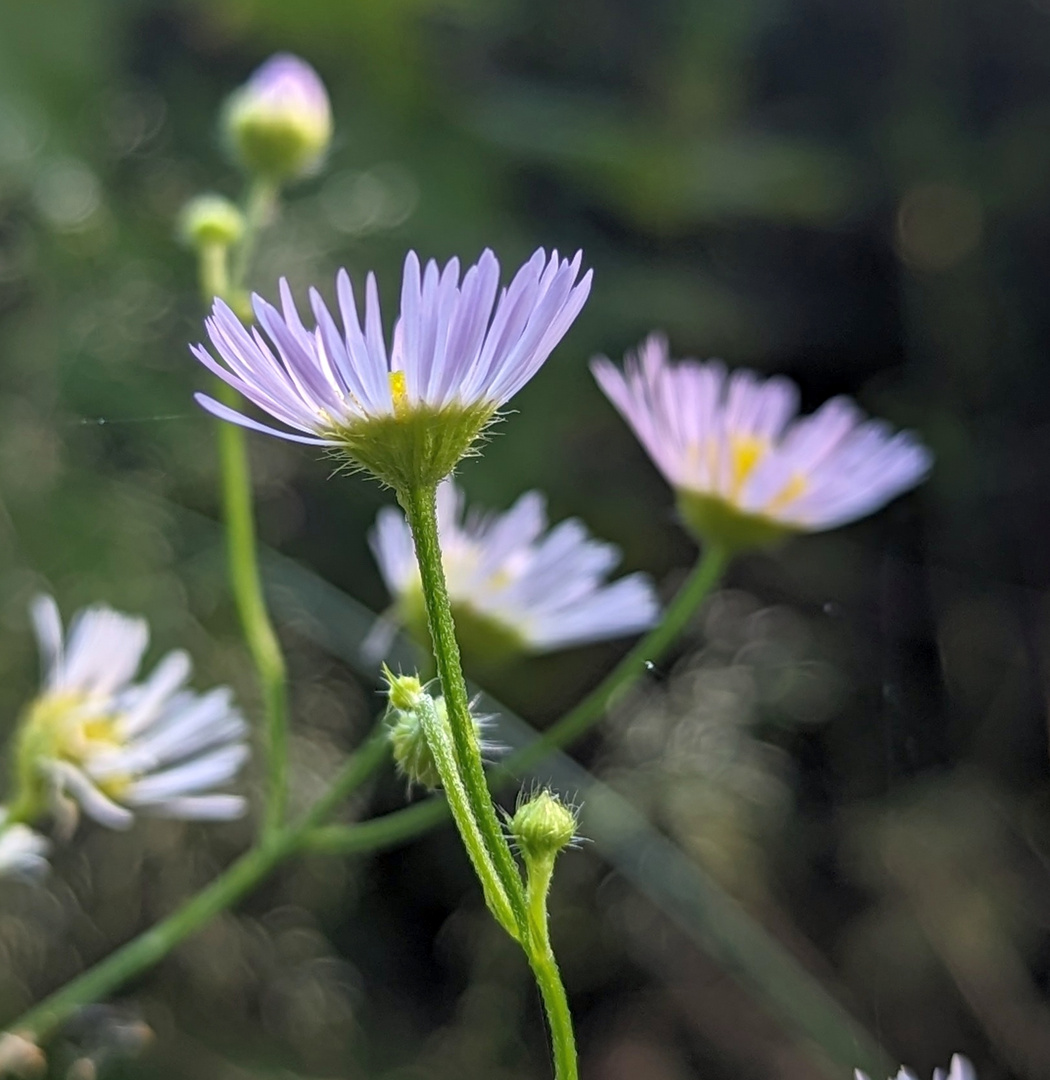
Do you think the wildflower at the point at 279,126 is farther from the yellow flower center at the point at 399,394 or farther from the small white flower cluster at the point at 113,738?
the yellow flower center at the point at 399,394

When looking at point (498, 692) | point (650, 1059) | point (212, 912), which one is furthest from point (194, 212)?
point (650, 1059)

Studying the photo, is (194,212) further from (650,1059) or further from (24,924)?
(650,1059)

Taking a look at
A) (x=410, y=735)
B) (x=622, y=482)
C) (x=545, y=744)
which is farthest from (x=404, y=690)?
(x=622, y=482)

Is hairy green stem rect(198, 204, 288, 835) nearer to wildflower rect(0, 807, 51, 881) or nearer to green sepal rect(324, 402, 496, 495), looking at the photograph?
wildflower rect(0, 807, 51, 881)

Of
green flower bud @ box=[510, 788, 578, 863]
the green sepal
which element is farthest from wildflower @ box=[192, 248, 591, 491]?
green flower bud @ box=[510, 788, 578, 863]

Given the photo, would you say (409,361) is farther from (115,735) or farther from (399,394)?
(115,735)
